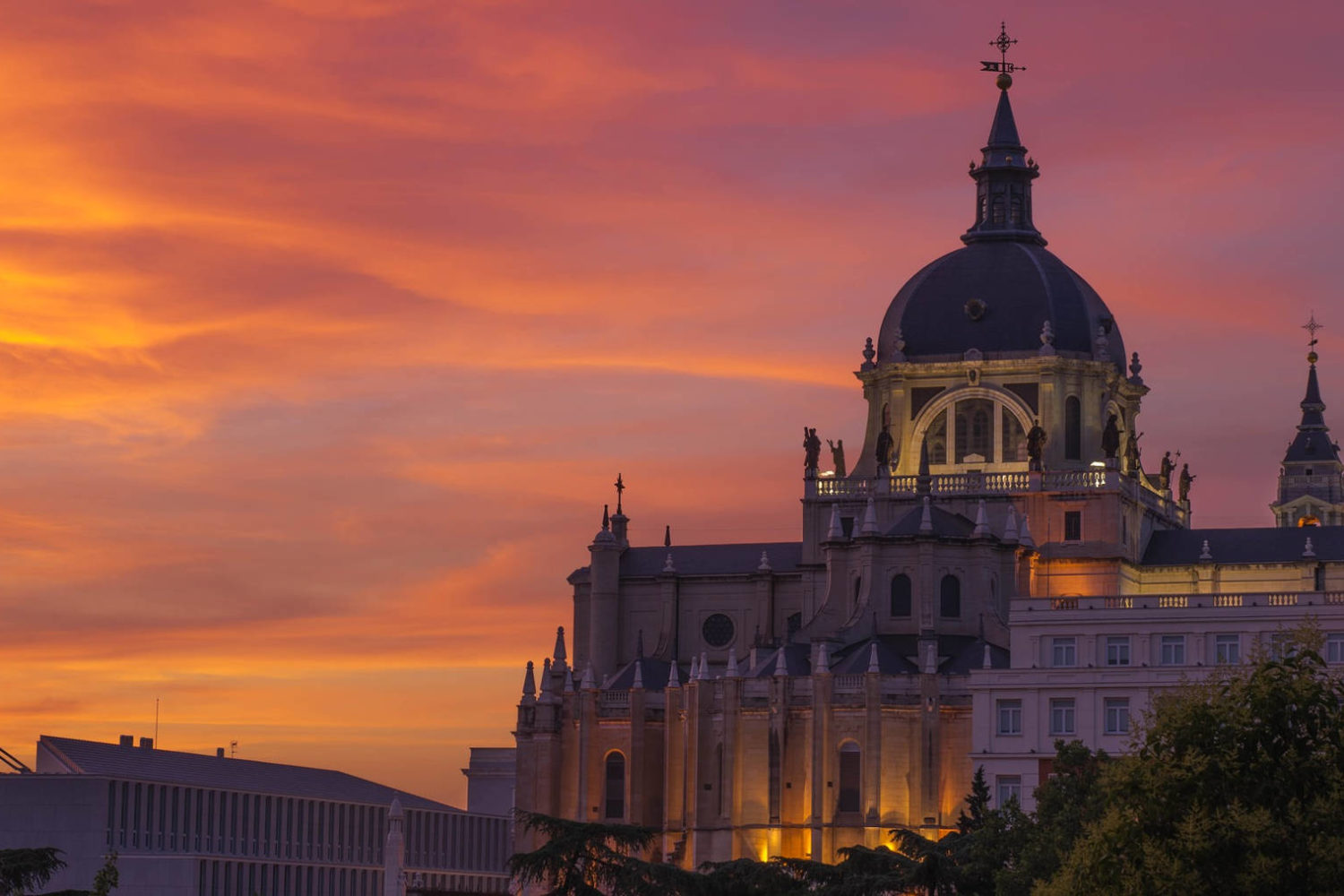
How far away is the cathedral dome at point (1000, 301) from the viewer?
181 metres

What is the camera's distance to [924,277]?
610 feet

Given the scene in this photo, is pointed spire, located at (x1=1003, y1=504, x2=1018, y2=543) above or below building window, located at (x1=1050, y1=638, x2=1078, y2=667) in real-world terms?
above

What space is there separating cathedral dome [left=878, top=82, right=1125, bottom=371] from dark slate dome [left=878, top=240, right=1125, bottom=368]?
0.05 meters

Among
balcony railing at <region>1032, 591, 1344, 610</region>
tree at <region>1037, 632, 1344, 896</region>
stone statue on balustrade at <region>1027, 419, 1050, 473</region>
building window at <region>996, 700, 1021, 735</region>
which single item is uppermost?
stone statue on balustrade at <region>1027, 419, 1050, 473</region>

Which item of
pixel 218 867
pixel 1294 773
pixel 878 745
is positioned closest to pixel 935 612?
pixel 878 745

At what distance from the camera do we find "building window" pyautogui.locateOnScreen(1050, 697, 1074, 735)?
5782 inches

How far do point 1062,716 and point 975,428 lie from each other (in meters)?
36.3

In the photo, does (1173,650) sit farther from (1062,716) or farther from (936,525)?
(936,525)

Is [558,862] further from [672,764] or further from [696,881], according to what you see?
[672,764]

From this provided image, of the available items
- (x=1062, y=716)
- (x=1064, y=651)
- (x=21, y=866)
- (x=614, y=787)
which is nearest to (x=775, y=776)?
(x=614, y=787)

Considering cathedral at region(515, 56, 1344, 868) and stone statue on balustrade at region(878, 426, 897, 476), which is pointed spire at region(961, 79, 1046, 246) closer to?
cathedral at region(515, 56, 1344, 868)

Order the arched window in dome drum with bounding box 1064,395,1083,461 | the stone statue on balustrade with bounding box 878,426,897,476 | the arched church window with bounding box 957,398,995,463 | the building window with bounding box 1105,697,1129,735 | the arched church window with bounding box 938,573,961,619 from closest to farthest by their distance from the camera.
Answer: the building window with bounding box 1105,697,1129,735 → the arched church window with bounding box 938,573,961,619 → the stone statue on balustrade with bounding box 878,426,897,476 → the arched window in dome drum with bounding box 1064,395,1083,461 → the arched church window with bounding box 957,398,995,463

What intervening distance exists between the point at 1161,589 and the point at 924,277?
25.6 metres

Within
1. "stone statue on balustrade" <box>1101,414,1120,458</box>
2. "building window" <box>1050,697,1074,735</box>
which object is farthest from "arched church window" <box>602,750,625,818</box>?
"stone statue on balustrade" <box>1101,414,1120,458</box>
